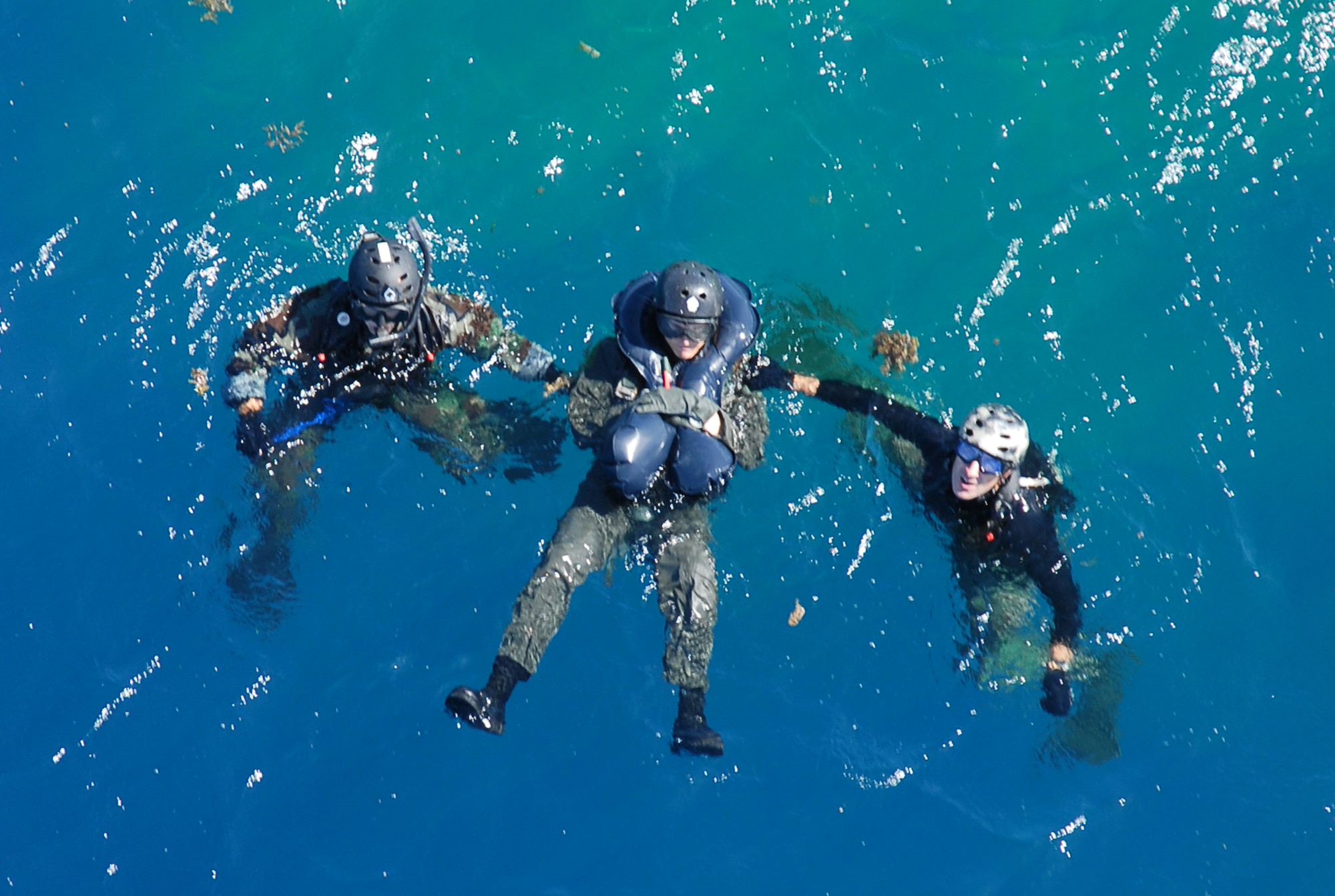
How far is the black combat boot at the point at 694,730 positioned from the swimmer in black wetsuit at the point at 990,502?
2634 millimetres

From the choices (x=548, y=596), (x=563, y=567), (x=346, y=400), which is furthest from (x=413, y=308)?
(x=548, y=596)

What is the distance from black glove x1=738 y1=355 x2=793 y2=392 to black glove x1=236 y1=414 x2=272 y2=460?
424 centimetres

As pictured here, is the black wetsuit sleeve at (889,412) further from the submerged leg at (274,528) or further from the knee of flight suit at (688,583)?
the submerged leg at (274,528)

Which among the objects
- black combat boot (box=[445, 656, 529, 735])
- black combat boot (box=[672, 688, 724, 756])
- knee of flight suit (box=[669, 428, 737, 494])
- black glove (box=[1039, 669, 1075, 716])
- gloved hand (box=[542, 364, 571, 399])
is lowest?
black combat boot (box=[445, 656, 529, 735])

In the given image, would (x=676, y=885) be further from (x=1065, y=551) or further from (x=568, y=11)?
(x=568, y=11)

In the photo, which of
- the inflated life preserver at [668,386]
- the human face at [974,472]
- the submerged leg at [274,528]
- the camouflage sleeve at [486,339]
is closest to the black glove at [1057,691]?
the human face at [974,472]

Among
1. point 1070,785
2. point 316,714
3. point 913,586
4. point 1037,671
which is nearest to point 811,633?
point 913,586

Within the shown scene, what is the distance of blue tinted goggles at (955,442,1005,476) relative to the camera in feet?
28.9

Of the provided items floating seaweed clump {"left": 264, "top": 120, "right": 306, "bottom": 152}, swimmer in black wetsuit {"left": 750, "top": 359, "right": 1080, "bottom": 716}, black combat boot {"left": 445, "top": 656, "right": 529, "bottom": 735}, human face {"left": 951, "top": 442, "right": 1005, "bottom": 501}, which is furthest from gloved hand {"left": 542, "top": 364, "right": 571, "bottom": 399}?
floating seaweed clump {"left": 264, "top": 120, "right": 306, "bottom": 152}

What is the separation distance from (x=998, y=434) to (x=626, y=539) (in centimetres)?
316

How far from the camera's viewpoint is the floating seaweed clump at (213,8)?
42.1 ft

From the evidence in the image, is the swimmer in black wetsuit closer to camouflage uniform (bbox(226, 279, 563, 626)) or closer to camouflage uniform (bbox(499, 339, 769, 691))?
camouflage uniform (bbox(499, 339, 769, 691))

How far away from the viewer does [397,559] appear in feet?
33.4

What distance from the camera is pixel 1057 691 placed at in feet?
29.5
